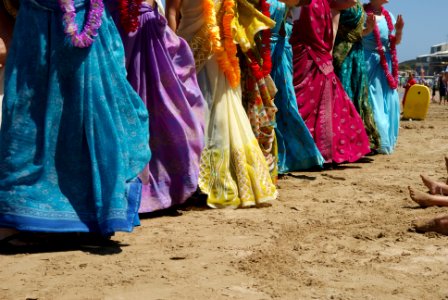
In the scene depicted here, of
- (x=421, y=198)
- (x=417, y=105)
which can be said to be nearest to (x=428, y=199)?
(x=421, y=198)

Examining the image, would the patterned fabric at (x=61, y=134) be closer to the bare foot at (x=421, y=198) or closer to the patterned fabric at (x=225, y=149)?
the patterned fabric at (x=225, y=149)

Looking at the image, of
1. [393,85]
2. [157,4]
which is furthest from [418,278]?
[393,85]

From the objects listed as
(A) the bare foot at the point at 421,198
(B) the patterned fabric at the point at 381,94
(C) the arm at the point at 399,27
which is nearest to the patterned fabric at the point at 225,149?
(A) the bare foot at the point at 421,198

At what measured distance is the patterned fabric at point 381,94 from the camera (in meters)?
9.35

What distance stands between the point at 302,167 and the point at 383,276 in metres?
3.73

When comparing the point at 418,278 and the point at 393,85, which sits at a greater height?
the point at 393,85

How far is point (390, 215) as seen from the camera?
5367 mm

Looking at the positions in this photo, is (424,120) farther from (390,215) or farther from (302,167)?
(390,215)

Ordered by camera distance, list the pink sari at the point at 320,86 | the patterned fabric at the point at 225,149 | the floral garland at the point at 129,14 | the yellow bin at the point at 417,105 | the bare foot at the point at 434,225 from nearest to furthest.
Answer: the bare foot at the point at 434,225
the floral garland at the point at 129,14
the patterned fabric at the point at 225,149
the pink sari at the point at 320,86
the yellow bin at the point at 417,105

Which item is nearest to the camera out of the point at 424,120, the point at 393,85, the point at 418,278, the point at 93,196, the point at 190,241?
the point at 418,278

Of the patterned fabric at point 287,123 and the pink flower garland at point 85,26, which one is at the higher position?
the pink flower garland at point 85,26

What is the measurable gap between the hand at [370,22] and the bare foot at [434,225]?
14.9 feet

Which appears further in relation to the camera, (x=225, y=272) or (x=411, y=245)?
(x=411, y=245)

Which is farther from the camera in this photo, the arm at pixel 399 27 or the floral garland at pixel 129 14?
the arm at pixel 399 27
